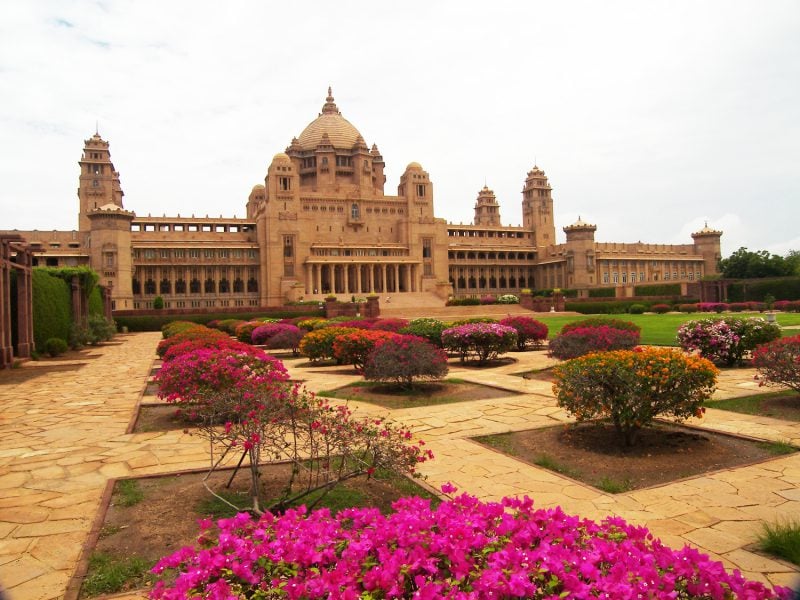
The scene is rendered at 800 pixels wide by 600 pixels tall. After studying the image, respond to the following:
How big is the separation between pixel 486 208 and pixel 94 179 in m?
63.5

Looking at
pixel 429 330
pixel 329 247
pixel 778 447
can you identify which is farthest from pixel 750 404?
pixel 329 247

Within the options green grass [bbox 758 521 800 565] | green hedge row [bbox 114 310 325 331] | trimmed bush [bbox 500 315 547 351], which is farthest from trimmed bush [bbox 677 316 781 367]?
green hedge row [bbox 114 310 325 331]

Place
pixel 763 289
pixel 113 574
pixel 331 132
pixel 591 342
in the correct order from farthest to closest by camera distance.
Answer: pixel 331 132
pixel 763 289
pixel 591 342
pixel 113 574

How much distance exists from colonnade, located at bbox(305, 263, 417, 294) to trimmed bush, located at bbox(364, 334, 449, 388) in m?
54.0

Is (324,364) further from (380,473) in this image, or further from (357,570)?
(357,570)

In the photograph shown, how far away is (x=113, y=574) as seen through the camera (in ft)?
13.0

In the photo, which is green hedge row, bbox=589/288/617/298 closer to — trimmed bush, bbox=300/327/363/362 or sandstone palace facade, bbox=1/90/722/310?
sandstone palace facade, bbox=1/90/722/310

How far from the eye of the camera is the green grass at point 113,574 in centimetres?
382

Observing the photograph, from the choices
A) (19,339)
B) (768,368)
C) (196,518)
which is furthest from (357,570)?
(19,339)

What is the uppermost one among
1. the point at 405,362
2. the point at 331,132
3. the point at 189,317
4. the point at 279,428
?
the point at 331,132

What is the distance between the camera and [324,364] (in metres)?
18.7

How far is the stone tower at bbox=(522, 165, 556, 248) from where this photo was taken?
87062 millimetres

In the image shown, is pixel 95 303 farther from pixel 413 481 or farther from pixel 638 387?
pixel 638 387

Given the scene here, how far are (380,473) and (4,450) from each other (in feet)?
18.2
